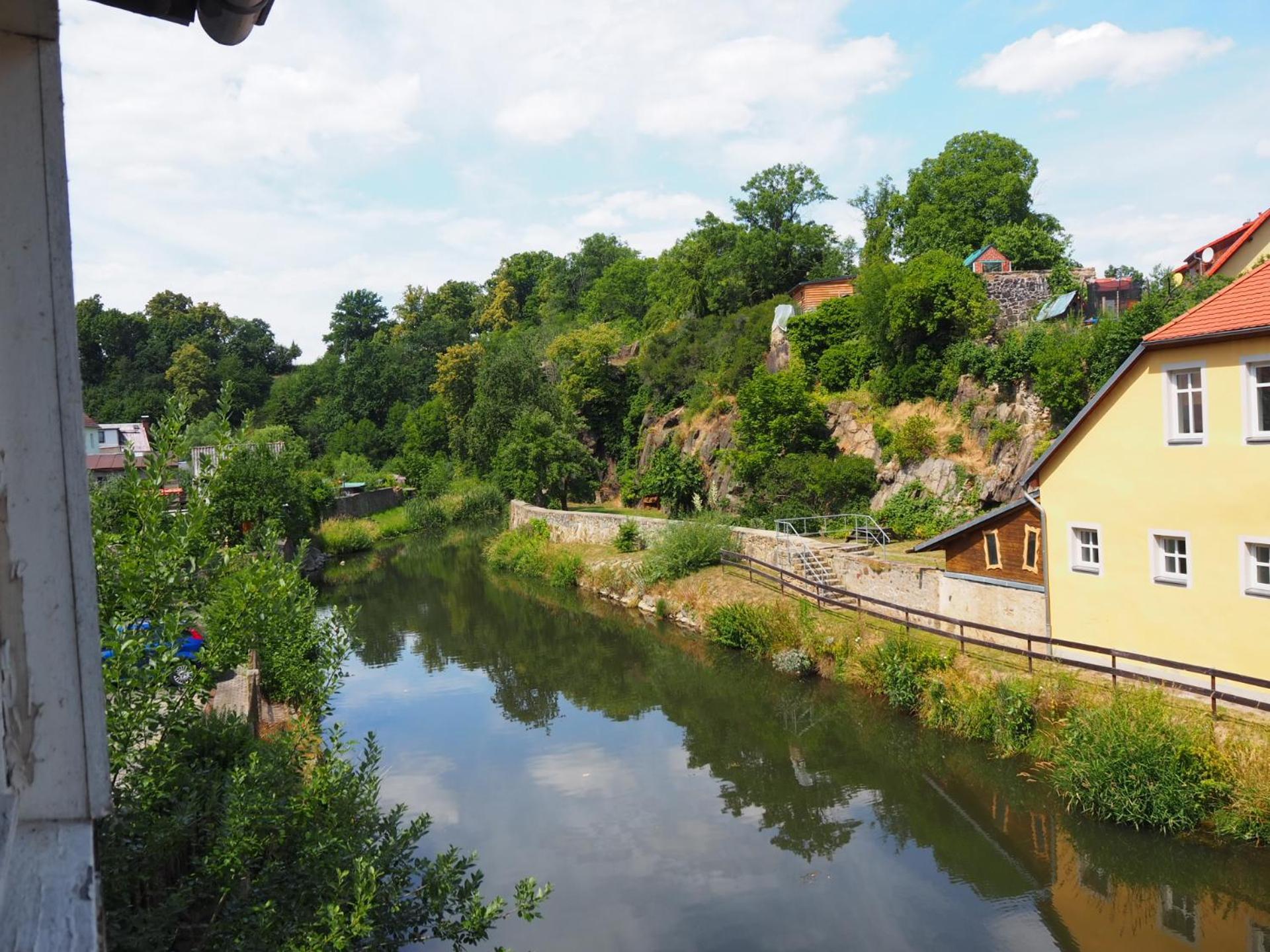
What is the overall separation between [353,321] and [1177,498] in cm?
7938

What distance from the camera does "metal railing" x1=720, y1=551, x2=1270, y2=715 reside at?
38.3ft

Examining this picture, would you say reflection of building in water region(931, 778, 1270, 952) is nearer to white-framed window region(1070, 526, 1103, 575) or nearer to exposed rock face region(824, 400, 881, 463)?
white-framed window region(1070, 526, 1103, 575)

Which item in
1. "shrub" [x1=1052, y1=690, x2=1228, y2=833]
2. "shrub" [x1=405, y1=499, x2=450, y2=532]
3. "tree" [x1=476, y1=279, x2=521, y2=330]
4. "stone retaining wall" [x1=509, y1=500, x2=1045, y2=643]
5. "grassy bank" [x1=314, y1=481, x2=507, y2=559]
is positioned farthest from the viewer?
"tree" [x1=476, y1=279, x2=521, y2=330]

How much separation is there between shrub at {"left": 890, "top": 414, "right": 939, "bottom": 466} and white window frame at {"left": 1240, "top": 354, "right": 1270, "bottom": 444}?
1438 centimetres

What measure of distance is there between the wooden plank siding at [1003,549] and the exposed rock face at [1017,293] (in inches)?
523

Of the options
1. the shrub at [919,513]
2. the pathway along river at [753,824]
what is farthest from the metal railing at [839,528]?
the pathway along river at [753,824]

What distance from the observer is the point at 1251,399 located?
39.7 ft

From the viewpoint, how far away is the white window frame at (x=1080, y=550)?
1435 cm

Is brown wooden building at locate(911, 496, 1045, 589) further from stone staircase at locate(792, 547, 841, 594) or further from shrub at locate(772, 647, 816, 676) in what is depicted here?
stone staircase at locate(792, 547, 841, 594)

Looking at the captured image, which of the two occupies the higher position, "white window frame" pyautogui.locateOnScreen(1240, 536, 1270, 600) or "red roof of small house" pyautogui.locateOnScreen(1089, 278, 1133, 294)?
"red roof of small house" pyautogui.locateOnScreen(1089, 278, 1133, 294)

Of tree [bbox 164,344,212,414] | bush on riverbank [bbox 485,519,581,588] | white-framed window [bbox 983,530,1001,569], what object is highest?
tree [bbox 164,344,212,414]

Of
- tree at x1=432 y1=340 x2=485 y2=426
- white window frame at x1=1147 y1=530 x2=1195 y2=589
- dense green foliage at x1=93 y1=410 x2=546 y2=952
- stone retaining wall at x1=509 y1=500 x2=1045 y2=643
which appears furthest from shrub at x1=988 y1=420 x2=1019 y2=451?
tree at x1=432 y1=340 x2=485 y2=426

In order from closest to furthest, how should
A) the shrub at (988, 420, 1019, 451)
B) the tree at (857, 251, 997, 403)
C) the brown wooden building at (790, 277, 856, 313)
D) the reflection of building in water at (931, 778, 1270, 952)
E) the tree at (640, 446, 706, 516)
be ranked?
1. the reflection of building in water at (931, 778, 1270, 952)
2. the shrub at (988, 420, 1019, 451)
3. the tree at (857, 251, 997, 403)
4. the tree at (640, 446, 706, 516)
5. the brown wooden building at (790, 277, 856, 313)

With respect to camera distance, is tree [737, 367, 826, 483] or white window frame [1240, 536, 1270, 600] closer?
white window frame [1240, 536, 1270, 600]
